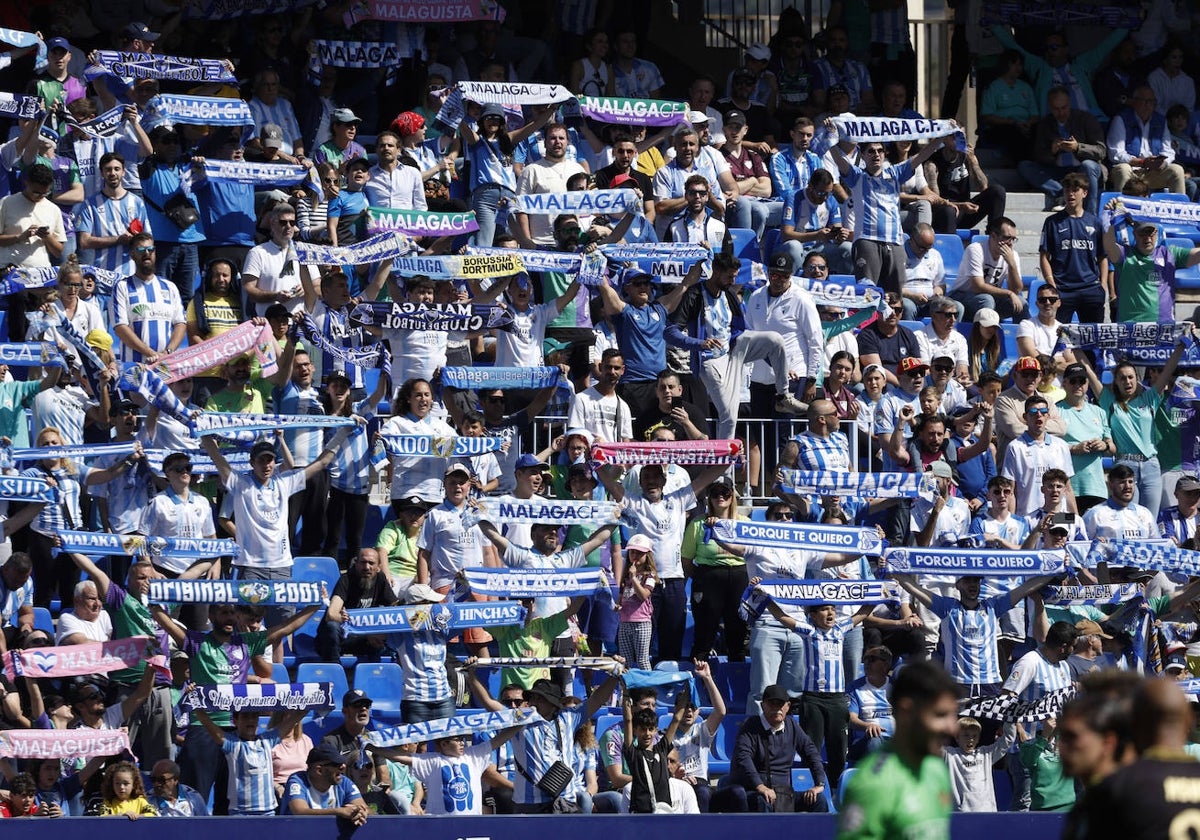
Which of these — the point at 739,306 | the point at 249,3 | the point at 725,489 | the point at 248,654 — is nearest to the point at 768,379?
the point at 739,306

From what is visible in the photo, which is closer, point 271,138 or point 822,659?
point 822,659

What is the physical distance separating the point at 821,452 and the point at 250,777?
5109 mm

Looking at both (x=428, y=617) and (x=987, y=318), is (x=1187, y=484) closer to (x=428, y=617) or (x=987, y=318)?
Answer: (x=987, y=318)

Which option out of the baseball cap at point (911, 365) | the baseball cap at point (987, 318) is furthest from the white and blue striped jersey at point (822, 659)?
the baseball cap at point (987, 318)

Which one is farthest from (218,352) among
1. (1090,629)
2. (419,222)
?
(1090,629)

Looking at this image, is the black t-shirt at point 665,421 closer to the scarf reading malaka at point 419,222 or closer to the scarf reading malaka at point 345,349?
the scarf reading malaka at point 345,349

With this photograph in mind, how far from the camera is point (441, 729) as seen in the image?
14.5m

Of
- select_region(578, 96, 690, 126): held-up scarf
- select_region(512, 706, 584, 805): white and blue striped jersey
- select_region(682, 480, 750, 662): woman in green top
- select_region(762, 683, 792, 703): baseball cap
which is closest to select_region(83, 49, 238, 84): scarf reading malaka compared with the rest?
select_region(578, 96, 690, 126): held-up scarf

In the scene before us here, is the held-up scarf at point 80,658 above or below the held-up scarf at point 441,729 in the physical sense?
above

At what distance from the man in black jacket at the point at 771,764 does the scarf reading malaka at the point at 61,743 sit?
3.83 metres

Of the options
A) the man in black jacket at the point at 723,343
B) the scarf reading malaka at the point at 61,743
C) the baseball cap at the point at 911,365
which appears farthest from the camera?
the baseball cap at the point at 911,365

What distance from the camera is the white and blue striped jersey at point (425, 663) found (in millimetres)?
15203

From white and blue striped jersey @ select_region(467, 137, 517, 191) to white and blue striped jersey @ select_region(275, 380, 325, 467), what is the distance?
3.13 m

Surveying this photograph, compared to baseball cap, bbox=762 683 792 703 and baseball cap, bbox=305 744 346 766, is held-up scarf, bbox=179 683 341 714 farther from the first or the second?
baseball cap, bbox=762 683 792 703
